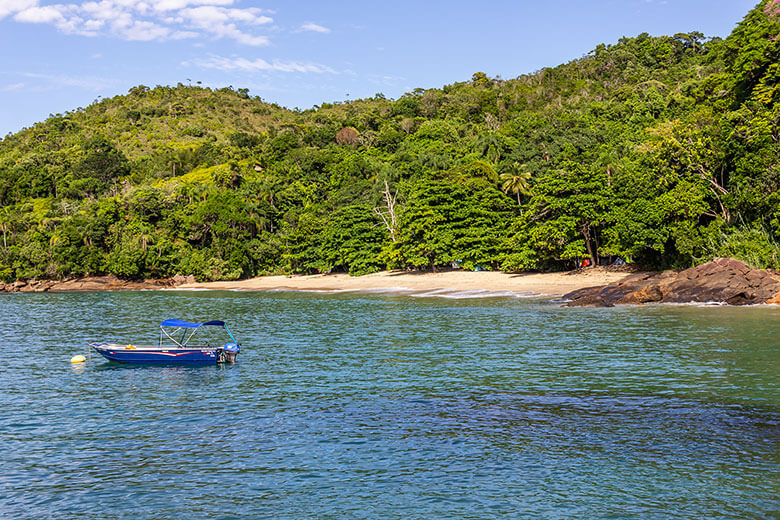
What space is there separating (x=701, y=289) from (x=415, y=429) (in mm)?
37831

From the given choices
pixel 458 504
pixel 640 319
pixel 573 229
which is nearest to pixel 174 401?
pixel 458 504

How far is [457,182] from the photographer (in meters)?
85.8

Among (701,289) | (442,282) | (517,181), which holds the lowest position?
(442,282)

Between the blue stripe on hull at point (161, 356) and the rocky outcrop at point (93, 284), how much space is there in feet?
Answer: 233

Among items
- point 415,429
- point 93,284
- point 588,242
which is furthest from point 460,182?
point 415,429

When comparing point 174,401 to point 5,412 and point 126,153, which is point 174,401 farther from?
point 126,153

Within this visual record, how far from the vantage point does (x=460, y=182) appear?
3346 inches

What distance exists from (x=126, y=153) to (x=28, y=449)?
167 metres

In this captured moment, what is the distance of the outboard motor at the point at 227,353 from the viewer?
29.0m

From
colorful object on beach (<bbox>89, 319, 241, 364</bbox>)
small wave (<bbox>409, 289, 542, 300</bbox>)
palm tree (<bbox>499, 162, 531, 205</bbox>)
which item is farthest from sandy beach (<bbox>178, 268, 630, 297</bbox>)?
colorful object on beach (<bbox>89, 319, 241, 364</bbox>)

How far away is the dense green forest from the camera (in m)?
53.2

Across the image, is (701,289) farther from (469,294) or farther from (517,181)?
(517,181)

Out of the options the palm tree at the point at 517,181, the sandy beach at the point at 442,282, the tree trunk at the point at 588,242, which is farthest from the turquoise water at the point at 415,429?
Result: the palm tree at the point at 517,181

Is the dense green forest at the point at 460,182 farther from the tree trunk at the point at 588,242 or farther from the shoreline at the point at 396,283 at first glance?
the shoreline at the point at 396,283
